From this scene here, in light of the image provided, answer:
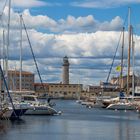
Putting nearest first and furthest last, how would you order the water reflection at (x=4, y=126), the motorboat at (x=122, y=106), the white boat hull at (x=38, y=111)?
the water reflection at (x=4, y=126) < the white boat hull at (x=38, y=111) < the motorboat at (x=122, y=106)

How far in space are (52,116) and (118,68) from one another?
52.4m

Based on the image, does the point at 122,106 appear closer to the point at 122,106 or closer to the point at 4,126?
the point at 122,106

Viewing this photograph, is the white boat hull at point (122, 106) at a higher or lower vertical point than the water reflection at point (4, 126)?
higher

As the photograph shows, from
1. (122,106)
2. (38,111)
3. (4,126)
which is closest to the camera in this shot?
(4,126)

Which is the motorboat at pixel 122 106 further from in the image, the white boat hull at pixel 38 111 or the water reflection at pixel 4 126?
the water reflection at pixel 4 126

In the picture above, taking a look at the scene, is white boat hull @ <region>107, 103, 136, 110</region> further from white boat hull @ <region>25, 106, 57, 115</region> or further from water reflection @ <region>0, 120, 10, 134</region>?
water reflection @ <region>0, 120, 10, 134</region>

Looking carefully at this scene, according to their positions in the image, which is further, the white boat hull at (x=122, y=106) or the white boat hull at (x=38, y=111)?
the white boat hull at (x=122, y=106)

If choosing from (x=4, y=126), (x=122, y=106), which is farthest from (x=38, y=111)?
(x=122, y=106)

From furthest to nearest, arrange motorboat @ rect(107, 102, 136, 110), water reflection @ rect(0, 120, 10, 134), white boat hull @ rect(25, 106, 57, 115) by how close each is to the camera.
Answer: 1. motorboat @ rect(107, 102, 136, 110)
2. white boat hull @ rect(25, 106, 57, 115)
3. water reflection @ rect(0, 120, 10, 134)

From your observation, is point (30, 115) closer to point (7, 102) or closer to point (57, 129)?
point (7, 102)

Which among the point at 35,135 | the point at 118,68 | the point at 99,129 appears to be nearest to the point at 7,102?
the point at 99,129

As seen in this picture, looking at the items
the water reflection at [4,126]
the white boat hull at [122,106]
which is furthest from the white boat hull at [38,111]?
the white boat hull at [122,106]

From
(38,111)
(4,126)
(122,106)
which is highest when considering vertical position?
(38,111)

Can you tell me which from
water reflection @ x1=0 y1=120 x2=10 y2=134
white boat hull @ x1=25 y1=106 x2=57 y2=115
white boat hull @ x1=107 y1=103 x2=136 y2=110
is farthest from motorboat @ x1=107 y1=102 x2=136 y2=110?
water reflection @ x1=0 y1=120 x2=10 y2=134
